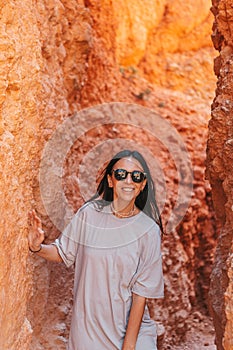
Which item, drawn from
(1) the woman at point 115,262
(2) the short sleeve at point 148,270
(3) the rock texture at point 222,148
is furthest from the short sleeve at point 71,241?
(3) the rock texture at point 222,148

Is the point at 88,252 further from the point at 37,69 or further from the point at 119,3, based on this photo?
the point at 119,3

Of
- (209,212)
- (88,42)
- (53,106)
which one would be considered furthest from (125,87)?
(53,106)

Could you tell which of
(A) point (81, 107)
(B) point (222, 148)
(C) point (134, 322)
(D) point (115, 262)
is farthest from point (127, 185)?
(A) point (81, 107)

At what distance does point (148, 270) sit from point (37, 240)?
1.89 ft

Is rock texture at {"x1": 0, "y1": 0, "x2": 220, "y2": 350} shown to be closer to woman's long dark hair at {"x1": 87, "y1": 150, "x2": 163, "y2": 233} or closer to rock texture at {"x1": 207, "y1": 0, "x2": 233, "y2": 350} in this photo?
rock texture at {"x1": 207, "y1": 0, "x2": 233, "y2": 350}

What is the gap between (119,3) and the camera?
859 centimetres

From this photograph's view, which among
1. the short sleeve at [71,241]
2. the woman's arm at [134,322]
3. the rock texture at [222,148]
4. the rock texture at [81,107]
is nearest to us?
the rock texture at [81,107]

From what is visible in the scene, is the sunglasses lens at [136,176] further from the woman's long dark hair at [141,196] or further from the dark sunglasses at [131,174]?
the woman's long dark hair at [141,196]

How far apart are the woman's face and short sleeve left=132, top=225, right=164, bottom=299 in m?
0.21

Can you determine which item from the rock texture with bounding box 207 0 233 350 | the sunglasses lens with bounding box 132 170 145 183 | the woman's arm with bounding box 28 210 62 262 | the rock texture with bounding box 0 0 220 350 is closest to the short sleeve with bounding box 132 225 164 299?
the sunglasses lens with bounding box 132 170 145 183

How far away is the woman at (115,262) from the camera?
8.16 feet

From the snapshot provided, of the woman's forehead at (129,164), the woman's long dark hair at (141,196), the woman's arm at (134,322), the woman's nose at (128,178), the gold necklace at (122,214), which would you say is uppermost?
the woman's forehead at (129,164)

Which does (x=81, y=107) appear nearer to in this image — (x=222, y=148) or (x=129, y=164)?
(x=222, y=148)

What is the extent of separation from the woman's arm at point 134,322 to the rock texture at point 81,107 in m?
0.52
